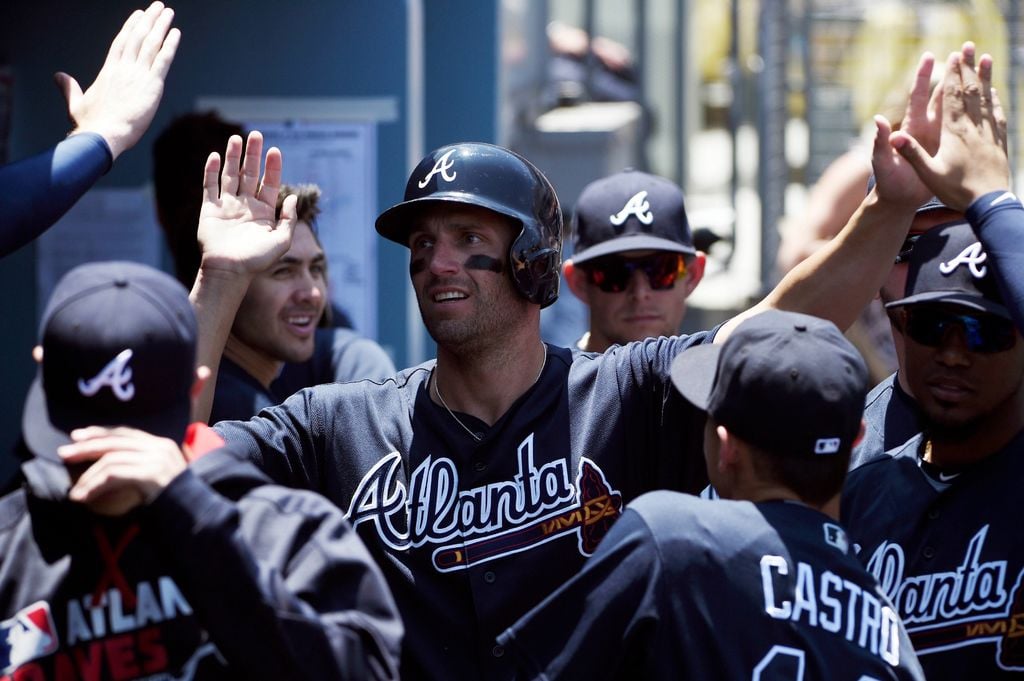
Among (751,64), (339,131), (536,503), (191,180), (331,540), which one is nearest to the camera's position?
(331,540)

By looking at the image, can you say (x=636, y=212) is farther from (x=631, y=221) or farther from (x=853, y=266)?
(x=853, y=266)

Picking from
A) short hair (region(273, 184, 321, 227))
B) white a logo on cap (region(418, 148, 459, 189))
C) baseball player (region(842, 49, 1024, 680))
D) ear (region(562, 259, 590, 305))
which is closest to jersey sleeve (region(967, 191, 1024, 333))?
baseball player (region(842, 49, 1024, 680))

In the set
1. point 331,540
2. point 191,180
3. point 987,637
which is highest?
point 191,180

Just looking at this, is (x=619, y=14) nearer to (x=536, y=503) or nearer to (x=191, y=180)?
(x=191, y=180)

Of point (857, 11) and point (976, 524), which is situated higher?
point (857, 11)

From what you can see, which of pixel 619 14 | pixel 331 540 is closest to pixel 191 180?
pixel 331 540

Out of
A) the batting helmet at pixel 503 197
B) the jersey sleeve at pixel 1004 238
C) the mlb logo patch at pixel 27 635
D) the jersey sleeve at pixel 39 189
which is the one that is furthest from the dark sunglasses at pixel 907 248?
the mlb logo patch at pixel 27 635

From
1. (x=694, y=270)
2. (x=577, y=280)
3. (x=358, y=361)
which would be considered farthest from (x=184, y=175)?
(x=694, y=270)

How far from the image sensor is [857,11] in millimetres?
8438

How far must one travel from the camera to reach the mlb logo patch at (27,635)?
84.8 inches

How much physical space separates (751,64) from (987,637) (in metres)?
7.76

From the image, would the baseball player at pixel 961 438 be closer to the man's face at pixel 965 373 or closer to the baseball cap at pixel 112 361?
the man's face at pixel 965 373

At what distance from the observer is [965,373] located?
3.07 metres

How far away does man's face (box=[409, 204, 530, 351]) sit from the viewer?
10.5 ft
